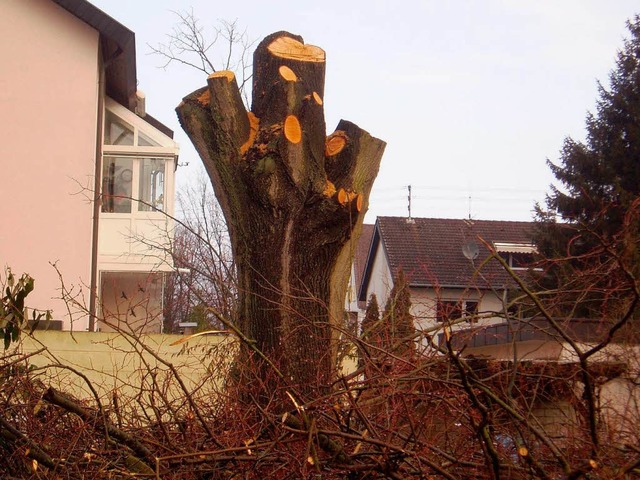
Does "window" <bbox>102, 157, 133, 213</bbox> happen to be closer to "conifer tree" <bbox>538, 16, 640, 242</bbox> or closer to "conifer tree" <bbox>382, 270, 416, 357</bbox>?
"conifer tree" <bbox>538, 16, 640, 242</bbox>

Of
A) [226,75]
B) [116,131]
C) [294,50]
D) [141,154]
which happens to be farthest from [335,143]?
[116,131]

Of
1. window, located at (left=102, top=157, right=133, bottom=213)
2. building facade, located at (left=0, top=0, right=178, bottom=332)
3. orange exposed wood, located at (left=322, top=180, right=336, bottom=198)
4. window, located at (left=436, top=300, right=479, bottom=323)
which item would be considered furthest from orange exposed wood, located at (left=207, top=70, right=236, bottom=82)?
window, located at (left=102, top=157, right=133, bottom=213)

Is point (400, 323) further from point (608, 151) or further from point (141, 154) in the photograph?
point (608, 151)

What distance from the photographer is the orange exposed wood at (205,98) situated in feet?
19.3

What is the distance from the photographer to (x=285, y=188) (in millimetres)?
5457

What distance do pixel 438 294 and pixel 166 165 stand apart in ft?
51.9

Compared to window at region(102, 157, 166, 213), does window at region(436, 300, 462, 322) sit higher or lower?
lower

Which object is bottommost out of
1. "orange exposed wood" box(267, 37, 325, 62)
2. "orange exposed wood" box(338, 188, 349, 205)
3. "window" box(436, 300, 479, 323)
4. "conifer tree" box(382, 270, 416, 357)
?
"conifer tree" box(382, 270, 416, 357)

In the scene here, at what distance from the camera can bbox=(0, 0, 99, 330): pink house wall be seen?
17562 mm

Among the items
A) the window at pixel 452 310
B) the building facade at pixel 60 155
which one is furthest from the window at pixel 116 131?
the window at pixel 452 310

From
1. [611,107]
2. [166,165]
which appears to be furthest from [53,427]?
[611,107]

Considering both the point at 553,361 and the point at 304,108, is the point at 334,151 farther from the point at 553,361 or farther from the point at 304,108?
the point at 553,361

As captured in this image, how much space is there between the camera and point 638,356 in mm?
4539

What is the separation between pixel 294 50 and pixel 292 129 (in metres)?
0.71
